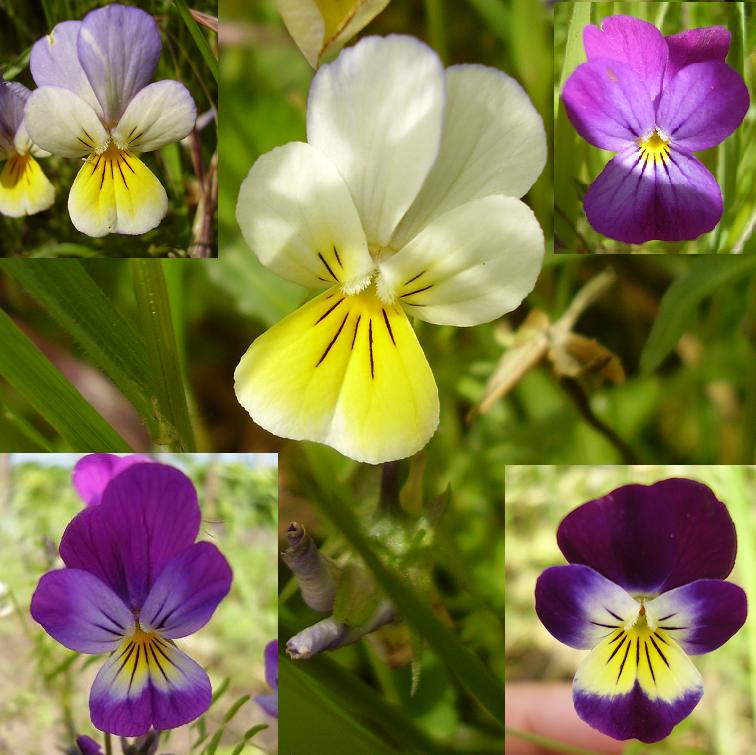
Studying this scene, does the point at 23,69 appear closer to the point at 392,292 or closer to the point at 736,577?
the point at 392,292

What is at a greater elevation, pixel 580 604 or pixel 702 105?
pixel 702 105

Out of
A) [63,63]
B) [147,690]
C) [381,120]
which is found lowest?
[147,690]

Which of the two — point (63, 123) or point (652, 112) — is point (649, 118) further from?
point (63, 123)

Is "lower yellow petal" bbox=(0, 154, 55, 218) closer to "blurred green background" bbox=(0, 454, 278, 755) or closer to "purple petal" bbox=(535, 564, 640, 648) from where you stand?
"blurred green background" bbox=(0, 454, 278, 755)

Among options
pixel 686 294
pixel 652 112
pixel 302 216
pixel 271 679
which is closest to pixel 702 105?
pixel 652 112

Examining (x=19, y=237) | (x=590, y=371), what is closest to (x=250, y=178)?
(x=19, y=237)

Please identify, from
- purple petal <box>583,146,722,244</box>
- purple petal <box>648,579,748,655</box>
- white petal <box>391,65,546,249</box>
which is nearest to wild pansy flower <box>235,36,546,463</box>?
white petal <box>391,65,546,249</box>

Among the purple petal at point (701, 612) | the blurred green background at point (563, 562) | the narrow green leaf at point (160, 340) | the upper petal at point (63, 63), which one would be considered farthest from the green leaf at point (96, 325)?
the purple petal at point (701, 612)

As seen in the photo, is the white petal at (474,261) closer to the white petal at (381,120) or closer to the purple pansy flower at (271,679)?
the white petal at (381,120)
